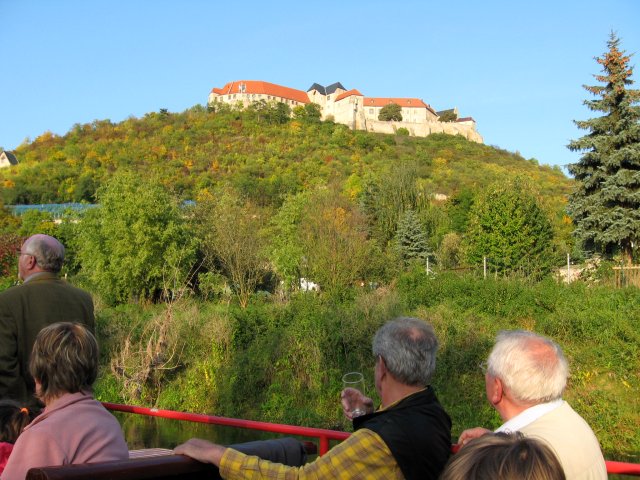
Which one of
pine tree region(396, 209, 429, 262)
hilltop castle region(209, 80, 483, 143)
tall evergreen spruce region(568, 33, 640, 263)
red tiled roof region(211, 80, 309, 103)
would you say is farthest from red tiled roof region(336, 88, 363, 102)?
tall evergreen spruce region(568, 33, 640, 263)

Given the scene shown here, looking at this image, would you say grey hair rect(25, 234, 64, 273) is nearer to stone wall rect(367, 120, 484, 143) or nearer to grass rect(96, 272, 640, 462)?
grass rect(96, 272, 640, 462)

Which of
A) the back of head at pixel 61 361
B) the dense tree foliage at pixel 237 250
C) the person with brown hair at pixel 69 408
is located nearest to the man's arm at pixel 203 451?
the person with brown hair at pixel 69 408

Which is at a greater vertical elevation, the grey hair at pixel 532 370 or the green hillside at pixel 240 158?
the green hillside at pixel 240 158

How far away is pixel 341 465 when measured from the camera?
7.22 ft

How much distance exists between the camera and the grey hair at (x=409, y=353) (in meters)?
2.48

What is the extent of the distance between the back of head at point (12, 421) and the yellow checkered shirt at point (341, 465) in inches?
41.7

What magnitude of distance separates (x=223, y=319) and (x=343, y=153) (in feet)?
215

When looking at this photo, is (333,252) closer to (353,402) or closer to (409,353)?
(353,402)

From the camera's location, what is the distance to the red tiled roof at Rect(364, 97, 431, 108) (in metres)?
119

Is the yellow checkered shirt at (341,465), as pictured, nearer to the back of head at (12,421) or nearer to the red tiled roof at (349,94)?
the back of head at (12,421)

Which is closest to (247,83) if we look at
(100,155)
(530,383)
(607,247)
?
(100,155)

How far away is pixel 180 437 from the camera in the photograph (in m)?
13.0

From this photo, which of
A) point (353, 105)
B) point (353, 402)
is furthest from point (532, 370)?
point (353, 105)

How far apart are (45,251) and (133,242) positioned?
26.4 meters
